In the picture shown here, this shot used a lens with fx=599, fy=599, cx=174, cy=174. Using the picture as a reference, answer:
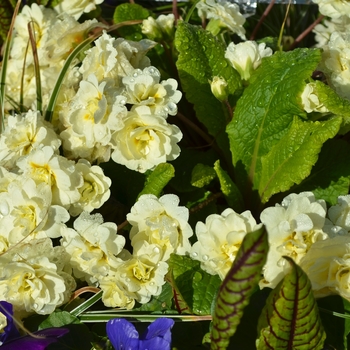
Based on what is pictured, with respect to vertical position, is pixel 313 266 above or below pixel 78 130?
below

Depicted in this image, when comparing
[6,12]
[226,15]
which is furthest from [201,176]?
[6,12]

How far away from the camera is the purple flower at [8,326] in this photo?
758 mm

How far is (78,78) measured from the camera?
1.04m

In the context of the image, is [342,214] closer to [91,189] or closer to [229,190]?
[229,190]

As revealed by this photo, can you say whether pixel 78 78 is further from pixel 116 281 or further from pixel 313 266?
pixel 313 266

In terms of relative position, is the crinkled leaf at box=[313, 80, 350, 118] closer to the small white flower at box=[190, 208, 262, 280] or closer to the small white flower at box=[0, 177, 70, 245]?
the small white flower at box=[190, 208, 262, 280]

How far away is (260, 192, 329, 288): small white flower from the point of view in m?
0.74

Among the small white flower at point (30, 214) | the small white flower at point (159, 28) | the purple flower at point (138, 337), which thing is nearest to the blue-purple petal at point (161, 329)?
the purple flower at point (138, 337)

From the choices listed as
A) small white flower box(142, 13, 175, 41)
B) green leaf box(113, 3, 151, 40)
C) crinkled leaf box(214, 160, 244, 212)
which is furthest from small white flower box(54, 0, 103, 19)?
crinkled leaf box(214, 160, 244, 212)

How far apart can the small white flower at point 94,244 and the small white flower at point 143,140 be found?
105 mm

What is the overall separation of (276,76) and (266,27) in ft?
1.83

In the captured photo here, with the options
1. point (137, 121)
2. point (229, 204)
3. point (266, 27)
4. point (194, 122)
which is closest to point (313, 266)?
point (229, 204)

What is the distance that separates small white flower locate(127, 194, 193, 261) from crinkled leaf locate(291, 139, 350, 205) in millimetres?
244

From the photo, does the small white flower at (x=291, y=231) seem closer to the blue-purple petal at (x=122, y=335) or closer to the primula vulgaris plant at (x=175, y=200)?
the primula vulgaris plant at (x=175, y=200)
